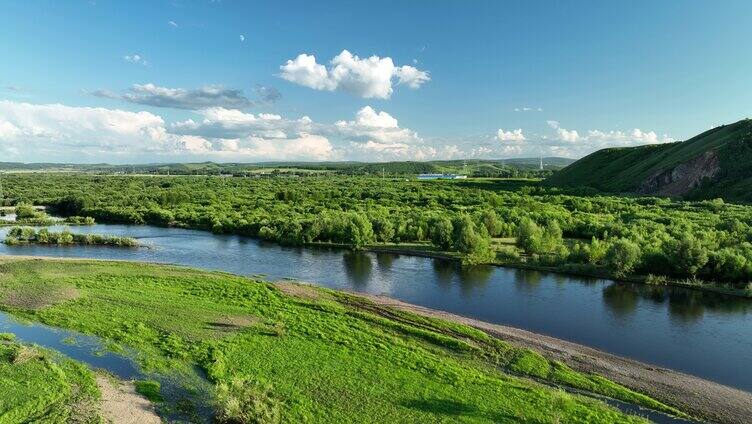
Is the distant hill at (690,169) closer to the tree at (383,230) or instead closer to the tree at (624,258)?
the tree at (624,258)

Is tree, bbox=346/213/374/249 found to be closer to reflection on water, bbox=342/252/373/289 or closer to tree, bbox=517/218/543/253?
reflection on water, bbox=342/252/373/289

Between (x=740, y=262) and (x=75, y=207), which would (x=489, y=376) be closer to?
(x=740, y=262)

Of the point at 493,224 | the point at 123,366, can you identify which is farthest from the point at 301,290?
the point at 493,224

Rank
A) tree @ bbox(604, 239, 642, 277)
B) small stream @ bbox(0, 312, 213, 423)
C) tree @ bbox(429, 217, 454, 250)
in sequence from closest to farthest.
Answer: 1. small stream @ bbox(0, 312, 213, 423)
2. tree @ bbox(604, 239, 642, 277)
3. tree @ bbox(429, 217, 454, 250)

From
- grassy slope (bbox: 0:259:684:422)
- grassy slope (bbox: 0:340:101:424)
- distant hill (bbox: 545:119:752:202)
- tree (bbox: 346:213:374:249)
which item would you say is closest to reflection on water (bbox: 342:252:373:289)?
tree (bbox: 346:213:374:249)

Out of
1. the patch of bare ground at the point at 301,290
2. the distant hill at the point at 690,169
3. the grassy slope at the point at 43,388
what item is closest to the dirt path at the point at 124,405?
the grassy slope at the point at 43,388
